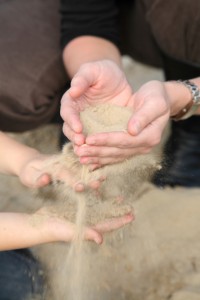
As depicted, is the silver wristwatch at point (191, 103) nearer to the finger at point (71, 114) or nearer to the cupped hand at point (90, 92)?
the cupped hand at point (90, 92)

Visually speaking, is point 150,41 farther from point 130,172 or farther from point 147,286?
point 147,286

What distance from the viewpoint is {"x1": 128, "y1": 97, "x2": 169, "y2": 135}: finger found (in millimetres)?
896

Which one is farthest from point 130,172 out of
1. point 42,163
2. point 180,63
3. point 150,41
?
point 150,41

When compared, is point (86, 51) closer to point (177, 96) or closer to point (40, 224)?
point (177, 96)

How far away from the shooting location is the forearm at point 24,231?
1.01 meters

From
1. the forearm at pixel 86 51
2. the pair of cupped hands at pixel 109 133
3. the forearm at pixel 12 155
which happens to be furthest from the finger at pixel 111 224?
the forearm at pixel 86 51

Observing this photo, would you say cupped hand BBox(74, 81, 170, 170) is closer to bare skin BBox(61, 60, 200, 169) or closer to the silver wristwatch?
bare skin BBox(61, 60, 200, 169)

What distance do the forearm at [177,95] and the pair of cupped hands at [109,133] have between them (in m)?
0.05

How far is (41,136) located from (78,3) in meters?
0.37

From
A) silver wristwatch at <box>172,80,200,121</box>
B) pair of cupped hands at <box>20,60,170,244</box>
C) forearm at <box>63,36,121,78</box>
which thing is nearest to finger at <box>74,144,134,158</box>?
pair of cupped hands at <box>20,60,170,244</box>

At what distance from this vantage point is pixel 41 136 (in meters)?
1.43

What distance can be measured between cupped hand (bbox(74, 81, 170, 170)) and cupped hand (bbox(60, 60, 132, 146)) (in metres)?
0.03

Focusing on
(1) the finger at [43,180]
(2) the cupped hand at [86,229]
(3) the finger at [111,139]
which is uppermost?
(3) the finger at [111,139]

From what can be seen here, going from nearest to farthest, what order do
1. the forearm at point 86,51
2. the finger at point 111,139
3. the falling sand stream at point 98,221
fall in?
the finger at point 111,139 < the falling sand stream at point 98,221 < the forearm at point 86,51
